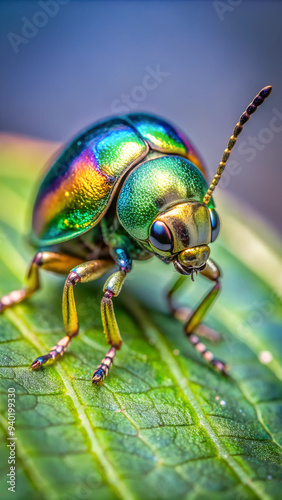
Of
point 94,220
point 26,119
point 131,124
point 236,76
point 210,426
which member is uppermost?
point 236,76

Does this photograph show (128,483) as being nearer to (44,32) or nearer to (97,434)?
(97,434)

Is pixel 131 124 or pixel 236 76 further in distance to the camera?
pixel 236 76

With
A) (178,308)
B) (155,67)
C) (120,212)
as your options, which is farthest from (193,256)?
(155,67)

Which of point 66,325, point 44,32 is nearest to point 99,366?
point 66,325

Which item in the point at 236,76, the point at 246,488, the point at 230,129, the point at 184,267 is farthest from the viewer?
the point at 236,76

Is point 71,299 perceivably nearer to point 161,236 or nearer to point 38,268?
point 38,268

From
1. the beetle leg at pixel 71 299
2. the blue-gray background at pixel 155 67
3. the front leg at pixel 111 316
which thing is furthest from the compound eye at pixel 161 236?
the blue-gray background at pixel 155 67

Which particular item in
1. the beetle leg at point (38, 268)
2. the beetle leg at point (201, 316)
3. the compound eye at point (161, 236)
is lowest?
the beetle leg at point (38, 268)

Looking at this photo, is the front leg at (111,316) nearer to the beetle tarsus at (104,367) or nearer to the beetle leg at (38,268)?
the beetle tarsus at (104,367)
